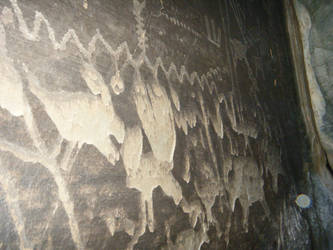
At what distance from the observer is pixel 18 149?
824mm

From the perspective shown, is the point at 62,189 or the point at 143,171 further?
the point at 143,171

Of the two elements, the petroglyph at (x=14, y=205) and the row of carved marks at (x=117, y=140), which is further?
the row of carved marks at (x=117, y=140)

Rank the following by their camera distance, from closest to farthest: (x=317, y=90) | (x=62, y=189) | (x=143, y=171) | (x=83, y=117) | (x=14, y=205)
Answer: (x=14, y=205), (x=62, y=189), (x=83, y=117), (x=143, y=171), (x=317, y=90)

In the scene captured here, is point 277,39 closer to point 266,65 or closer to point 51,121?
point 266,65

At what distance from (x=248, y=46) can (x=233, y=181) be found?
115 centimetres

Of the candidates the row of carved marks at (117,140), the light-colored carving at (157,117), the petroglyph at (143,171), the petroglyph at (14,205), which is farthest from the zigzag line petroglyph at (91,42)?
the petroglyph at (14,205)

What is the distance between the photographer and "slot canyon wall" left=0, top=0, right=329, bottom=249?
855 millimetres

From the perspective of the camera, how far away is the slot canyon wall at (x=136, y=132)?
2.81 ft

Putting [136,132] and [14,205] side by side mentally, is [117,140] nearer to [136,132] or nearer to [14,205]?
[136,132]

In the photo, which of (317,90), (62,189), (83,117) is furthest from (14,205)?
(317,90)

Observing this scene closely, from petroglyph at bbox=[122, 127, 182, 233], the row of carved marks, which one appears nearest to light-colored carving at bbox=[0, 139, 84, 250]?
the row of carved marks

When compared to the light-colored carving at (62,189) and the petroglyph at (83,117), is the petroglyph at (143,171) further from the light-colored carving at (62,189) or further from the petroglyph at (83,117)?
the light-colored carving at (62,189)

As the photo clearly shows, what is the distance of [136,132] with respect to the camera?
3.85 feet

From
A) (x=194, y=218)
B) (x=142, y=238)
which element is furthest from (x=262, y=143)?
(x=142, y=238)
